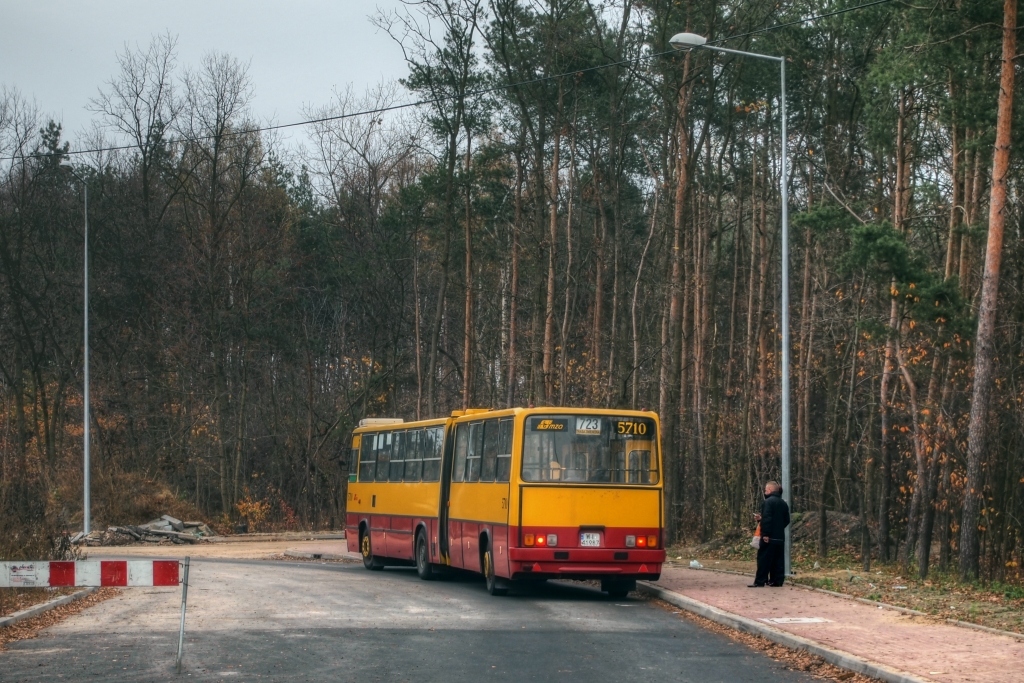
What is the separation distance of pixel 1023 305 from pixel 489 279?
30.8 meters

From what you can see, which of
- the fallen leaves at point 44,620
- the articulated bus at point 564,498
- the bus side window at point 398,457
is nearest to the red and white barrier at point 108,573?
the fallen leaves at point 44,620

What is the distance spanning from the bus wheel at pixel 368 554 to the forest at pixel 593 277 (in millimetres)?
6627

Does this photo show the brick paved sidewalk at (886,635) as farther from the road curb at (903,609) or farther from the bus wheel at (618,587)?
the bus wheel at (618,587)

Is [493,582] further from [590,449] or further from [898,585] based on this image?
[898,585]

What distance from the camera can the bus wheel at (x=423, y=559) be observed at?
24578 mm

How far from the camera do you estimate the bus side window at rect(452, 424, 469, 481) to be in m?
22.7

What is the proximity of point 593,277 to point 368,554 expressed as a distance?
2383cm

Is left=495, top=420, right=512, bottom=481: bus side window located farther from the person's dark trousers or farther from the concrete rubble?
the concrete rubble

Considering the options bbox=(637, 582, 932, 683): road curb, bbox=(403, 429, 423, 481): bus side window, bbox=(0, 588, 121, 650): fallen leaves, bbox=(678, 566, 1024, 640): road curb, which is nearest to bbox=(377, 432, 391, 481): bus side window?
bbox=(403, 429, 423, 481): bus side window

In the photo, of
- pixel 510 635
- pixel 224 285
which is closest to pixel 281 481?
pixel 224 285

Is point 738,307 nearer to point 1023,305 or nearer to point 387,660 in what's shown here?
point 1023,305

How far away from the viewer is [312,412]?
54375mm

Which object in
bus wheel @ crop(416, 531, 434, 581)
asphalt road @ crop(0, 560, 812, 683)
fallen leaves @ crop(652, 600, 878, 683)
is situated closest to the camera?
fallen leaves @ crop(652, 600, 878, 683)

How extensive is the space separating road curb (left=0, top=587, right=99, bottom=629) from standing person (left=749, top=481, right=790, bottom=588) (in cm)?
970
